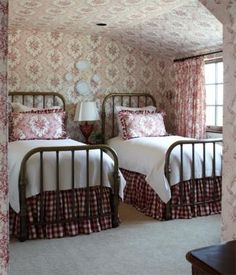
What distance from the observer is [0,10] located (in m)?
1.87

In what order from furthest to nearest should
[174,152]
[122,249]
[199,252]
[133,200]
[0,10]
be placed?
[133,200] < [174,152] < [122,249] < [0,10] < [199,252]

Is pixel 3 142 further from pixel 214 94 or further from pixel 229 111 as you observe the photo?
pixel 214 94

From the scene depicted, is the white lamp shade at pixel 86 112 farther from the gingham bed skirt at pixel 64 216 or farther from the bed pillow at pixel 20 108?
the gingham bed skirt at pixel 64 216

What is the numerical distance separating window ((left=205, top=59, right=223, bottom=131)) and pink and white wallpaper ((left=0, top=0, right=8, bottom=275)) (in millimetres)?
3487

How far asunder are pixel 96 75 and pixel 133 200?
1.89 metres

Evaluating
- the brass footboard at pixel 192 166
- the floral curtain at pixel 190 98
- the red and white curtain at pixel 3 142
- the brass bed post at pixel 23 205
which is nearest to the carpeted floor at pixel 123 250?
the brass bed post at pixel 23 205

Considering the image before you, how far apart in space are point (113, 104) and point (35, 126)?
1.36 meters

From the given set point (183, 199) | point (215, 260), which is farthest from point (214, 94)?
point (215, 260)

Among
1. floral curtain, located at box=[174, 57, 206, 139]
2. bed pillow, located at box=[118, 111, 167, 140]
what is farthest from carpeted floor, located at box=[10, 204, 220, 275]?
floral curtain, located at box=[174, 57, 206, 139]

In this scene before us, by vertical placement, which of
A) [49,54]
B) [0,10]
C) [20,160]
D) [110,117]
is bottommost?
[20,160]

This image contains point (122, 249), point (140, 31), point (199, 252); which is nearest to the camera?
point (199, 252)

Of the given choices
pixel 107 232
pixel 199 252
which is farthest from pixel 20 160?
pixel 199 252

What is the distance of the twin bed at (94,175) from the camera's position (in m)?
3.29

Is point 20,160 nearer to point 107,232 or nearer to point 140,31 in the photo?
point 107,232
